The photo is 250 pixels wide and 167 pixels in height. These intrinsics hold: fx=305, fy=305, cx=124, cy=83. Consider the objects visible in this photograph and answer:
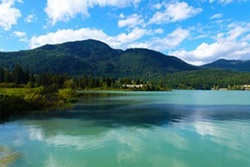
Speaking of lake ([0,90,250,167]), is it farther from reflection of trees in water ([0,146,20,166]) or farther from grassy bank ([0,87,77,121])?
grassy bank ([0,87,77,121])

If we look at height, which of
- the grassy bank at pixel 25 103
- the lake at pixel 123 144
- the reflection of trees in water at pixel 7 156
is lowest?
the lake at pixel 123 144

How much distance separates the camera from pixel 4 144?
26.0 meters

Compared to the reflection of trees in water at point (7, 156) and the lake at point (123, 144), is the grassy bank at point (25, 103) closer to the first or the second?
the lake at point (123, 144)

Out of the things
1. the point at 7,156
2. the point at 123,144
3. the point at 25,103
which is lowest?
the point at 123,144

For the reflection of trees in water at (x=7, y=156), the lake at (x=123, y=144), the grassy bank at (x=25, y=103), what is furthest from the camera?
the grassy bank at (x=25, y=103)

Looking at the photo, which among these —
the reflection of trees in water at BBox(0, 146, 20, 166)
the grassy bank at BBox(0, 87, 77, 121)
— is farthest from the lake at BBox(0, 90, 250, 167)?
the grassy bank at BBox(0, 87, 77, 121)

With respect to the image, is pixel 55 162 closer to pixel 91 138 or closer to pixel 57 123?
pixel 91 138

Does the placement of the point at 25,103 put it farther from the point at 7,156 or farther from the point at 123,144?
the point at 7,156

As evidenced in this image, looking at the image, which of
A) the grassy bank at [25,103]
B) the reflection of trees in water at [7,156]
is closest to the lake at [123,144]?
the reflection of trees in water at [7,156]

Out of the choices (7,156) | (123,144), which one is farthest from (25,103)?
(7,156)

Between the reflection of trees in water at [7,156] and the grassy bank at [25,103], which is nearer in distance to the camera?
the reflection of trees in water at [7,156]

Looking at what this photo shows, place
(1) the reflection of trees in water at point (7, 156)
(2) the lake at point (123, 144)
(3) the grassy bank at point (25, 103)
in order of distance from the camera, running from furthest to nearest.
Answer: (3) the grassy bank at point (25, 103)
(2) the lake at point (123, 144)
(1) the reflection of trees in water at point (7, 156)

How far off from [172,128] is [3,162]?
68.7 feet

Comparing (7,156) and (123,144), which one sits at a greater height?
(7,156)
